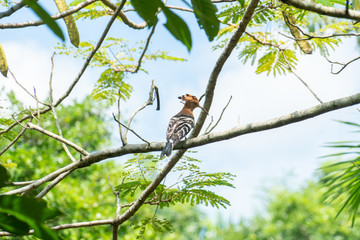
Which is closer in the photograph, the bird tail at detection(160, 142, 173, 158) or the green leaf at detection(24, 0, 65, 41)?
the green leaf at detection(24, 0, 65, 41)

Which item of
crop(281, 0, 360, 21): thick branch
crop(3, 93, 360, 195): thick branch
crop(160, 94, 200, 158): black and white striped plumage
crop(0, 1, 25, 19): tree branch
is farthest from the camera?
crop(160, 94, 200, 158): black and white striped plumage

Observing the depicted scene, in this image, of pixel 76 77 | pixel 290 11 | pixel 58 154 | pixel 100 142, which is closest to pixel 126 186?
pixel 76 77

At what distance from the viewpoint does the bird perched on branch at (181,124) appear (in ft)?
9.26

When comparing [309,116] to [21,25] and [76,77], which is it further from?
[21,25]

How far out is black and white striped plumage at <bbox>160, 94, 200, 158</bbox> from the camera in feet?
9.26

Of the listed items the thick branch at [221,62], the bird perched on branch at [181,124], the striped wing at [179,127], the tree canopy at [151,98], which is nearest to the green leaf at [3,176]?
the tree canopy at [151,98]

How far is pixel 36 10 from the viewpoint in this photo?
0.69m

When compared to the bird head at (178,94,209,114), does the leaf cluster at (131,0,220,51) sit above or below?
below

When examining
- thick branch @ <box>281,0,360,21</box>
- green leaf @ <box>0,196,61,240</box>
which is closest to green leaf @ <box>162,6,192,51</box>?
green leaf @ <box>0,196,61,240</box>

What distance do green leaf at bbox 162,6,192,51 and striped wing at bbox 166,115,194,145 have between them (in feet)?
8.35

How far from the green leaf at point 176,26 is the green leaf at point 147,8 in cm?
2

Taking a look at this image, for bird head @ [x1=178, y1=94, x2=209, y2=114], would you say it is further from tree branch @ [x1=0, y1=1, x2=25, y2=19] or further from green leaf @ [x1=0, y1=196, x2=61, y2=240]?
green leaf @ [x1=0, y1=196, x2=61, y2=240]

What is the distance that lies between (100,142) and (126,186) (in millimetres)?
6020

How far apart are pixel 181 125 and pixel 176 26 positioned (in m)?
3.14
